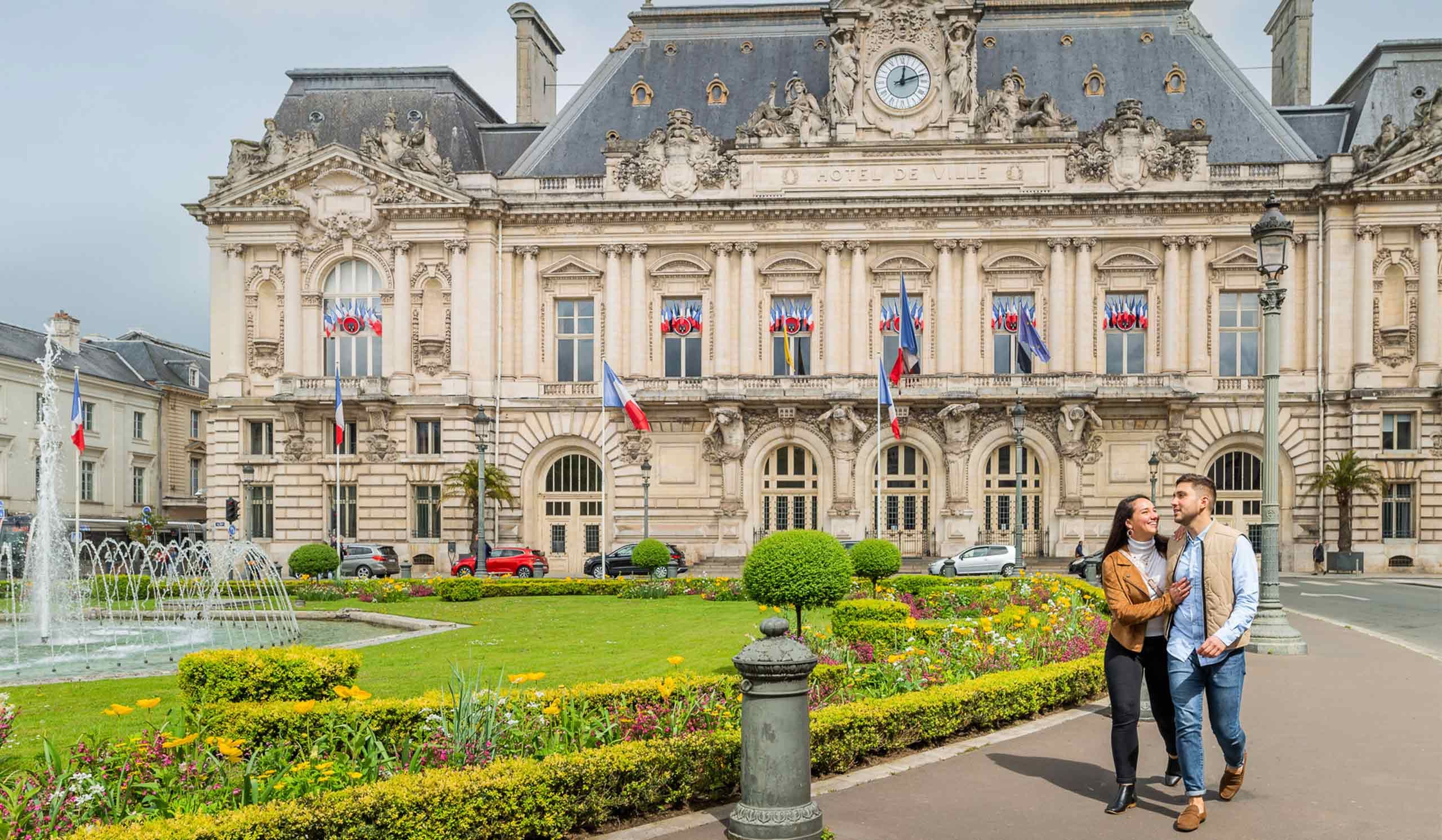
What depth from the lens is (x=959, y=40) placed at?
47.1 meters

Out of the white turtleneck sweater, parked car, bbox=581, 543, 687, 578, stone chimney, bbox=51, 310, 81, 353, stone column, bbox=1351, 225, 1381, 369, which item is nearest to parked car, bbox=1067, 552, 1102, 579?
stone column, bbox=1351, 225, 1381, 369

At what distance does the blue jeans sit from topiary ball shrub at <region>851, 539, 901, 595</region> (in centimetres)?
1896

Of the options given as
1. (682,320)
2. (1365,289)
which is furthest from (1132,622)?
(1365,289)

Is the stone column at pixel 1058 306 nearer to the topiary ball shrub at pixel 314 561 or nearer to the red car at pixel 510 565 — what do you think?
the red car at pixel 510 565

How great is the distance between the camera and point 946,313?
47.7 metres

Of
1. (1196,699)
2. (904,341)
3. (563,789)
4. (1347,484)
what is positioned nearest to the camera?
(563,789)

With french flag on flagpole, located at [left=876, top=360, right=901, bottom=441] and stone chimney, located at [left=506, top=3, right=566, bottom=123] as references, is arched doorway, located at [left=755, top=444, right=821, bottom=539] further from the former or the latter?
stone chimney, located at [left=506, top=3, right=566, bottom=123]

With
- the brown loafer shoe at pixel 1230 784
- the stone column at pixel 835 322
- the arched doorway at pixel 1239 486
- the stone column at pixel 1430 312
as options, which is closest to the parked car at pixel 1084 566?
the arched doorway at pixel 1239 486

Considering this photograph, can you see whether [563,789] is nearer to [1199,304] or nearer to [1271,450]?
[1271,450]

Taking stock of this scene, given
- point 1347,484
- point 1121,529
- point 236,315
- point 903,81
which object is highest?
point 903,81

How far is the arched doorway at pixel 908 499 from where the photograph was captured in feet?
156

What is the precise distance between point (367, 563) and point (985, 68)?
33.6 m

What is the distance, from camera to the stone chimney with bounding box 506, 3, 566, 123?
2173 inches

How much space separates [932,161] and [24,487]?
156ft
